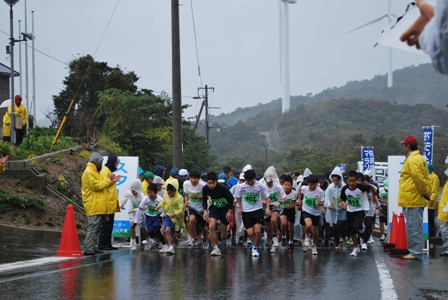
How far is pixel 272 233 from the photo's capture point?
655 inches

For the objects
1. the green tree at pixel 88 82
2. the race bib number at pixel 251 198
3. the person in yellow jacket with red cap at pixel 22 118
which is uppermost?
the green tree at pixel 88 82

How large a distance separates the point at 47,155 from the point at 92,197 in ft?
25.6

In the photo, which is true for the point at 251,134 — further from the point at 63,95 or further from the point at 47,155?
the point at 47,155

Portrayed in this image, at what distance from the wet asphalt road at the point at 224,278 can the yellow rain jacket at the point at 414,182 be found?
1.07 m

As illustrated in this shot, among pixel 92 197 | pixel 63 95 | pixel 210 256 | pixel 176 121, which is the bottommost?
pixel 210 256

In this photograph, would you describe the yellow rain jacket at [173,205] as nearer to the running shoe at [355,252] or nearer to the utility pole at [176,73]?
the running shoe at [355,252]

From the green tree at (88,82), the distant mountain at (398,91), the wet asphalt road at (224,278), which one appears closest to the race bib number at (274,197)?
the wet asphalt road at (224,278)

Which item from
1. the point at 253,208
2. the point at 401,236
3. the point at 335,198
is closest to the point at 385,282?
the point at 253,208

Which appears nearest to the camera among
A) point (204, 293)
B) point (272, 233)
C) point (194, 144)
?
point (204, 293)

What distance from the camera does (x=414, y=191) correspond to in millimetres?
12961

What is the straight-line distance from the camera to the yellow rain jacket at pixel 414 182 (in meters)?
12.7

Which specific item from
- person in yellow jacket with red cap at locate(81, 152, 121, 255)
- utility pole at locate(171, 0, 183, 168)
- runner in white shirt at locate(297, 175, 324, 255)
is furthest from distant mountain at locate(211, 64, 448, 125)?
person in yellow jacket with red cap at locate(81, 152, 121, 255)

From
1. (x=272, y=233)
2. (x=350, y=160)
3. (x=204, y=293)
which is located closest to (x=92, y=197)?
(x=272, y=233)

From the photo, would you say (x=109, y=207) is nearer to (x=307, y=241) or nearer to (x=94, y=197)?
(x=94, y=197)
